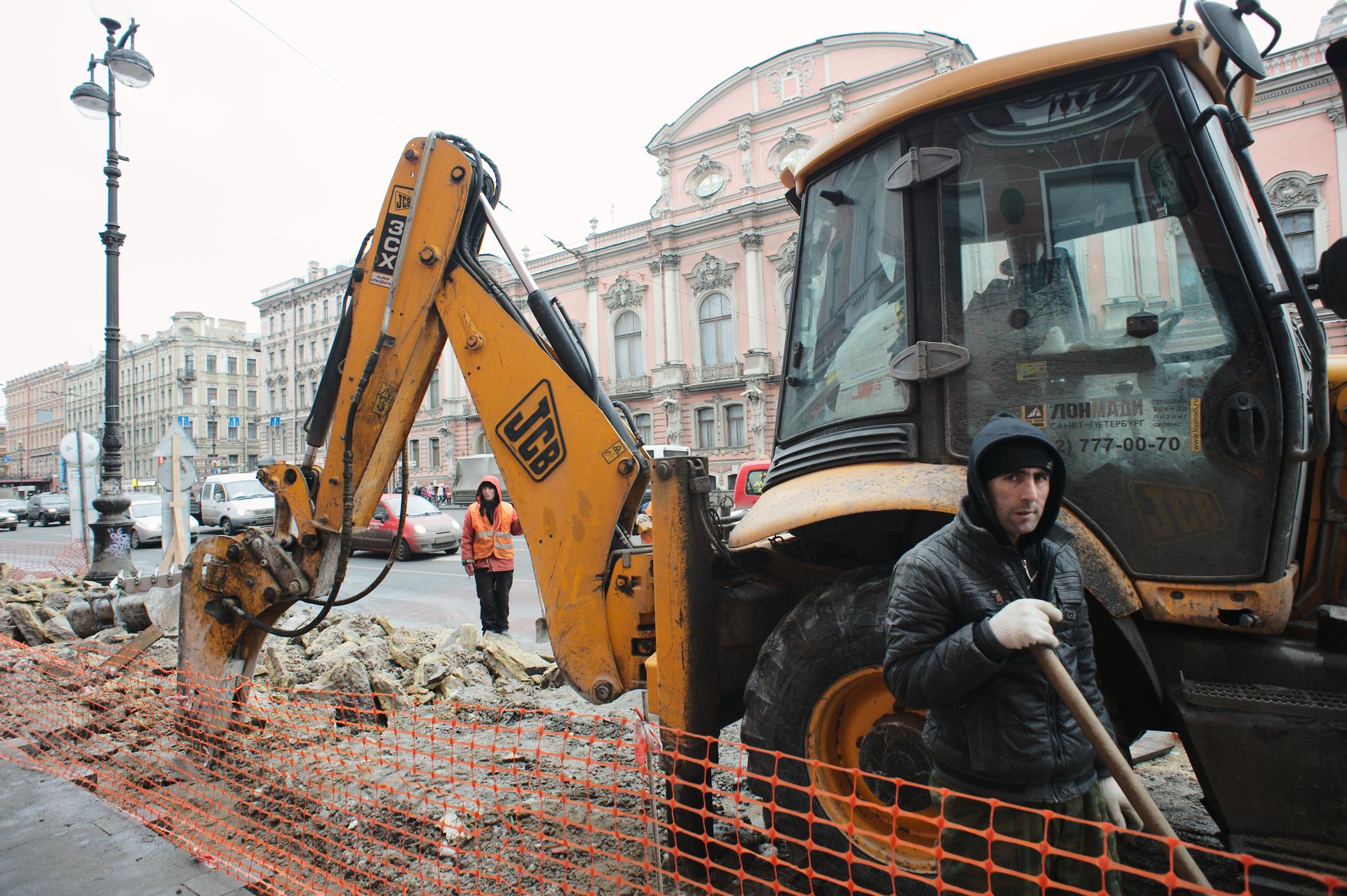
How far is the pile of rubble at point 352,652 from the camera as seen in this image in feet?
18.8

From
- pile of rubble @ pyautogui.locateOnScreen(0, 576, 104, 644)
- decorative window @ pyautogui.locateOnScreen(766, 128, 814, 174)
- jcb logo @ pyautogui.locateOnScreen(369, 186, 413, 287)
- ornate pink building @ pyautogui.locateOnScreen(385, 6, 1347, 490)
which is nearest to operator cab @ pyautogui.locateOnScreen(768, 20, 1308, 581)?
jcb logo @ pyautogui.locateOnScreen(369, 186, 413, 287)

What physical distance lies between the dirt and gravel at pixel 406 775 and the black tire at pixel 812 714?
16cm

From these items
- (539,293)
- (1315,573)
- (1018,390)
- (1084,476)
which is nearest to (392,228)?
(539,293)

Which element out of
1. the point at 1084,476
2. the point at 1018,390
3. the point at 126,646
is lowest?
the point at 126,646

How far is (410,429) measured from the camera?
12.9 feet

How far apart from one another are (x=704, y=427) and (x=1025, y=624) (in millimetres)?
32744

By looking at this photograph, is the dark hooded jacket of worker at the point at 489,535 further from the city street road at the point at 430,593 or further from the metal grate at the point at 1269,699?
the metal grate at the point at 1269,699

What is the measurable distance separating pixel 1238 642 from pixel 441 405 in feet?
135

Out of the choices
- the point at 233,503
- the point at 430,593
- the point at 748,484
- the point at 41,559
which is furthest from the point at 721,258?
the point at 41,559

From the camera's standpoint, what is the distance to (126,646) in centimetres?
601

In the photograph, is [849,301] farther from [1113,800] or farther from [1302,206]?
A: [1302,206]

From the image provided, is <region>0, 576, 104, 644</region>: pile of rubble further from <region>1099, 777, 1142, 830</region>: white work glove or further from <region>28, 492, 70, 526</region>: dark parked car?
<region>28, 492, 70, 526</region>: dark parked car

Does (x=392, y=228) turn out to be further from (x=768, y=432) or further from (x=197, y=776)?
(x=768, y=432)

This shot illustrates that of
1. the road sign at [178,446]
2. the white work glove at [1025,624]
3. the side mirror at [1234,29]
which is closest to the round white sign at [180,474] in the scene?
the road sign at [178,446]
